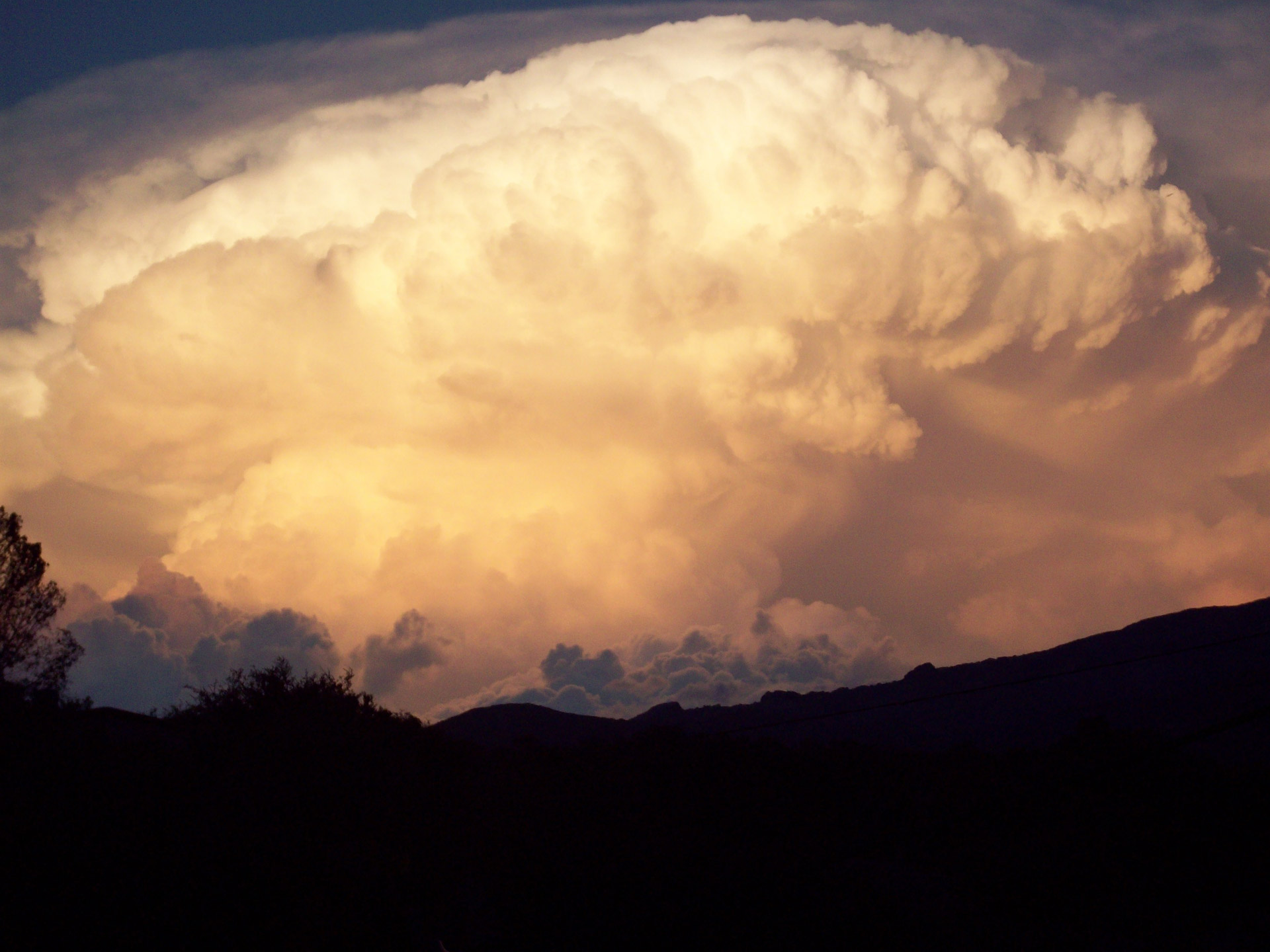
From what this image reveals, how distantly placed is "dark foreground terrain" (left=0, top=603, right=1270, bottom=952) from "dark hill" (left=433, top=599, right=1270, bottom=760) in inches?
539

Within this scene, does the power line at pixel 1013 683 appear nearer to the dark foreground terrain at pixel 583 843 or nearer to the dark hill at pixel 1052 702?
the dark hill at pixel 1052 702

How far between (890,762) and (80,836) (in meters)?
35.0

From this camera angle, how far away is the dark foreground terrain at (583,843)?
18719 mm

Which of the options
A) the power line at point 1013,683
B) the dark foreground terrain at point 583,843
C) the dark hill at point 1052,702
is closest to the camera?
the dark foreground terrain at point 583,843

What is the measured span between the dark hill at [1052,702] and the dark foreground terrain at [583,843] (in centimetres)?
1369

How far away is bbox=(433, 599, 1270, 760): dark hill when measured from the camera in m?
62.1

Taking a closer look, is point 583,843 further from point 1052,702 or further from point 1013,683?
point 1052,702

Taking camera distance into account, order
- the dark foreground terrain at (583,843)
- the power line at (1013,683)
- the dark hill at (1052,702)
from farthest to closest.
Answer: the dark hill at (1052,702) < the power line at (1013,683) < the dark foreground terrain at (583,843)

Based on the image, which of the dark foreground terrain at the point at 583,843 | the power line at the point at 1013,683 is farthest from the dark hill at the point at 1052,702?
the dark foreground terrain at the point at 583,843

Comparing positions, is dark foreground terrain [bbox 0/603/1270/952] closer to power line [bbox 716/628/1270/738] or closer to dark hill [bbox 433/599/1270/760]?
power line [bbox 716/628/1270/738]

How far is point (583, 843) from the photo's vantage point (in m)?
27.8

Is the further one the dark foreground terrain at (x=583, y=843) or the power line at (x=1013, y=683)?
the power line at (x=1013, y=683)

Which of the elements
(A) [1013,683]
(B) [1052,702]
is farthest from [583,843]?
(B) [1052,702]

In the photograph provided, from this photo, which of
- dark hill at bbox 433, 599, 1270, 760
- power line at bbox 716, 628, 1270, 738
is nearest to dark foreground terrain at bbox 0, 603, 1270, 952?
power line at bbox 716, 628, 1270, 738
